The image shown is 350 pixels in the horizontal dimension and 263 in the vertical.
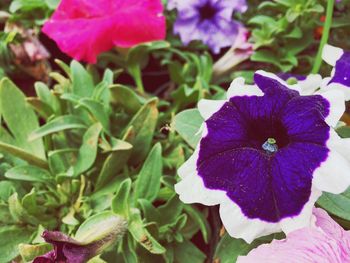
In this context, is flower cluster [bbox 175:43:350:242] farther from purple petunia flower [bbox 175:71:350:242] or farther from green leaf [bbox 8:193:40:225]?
green leaf [bbox 8:193:40:225]

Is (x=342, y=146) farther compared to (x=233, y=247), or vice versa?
(x=233, y=247)

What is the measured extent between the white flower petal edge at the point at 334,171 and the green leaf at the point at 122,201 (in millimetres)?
247

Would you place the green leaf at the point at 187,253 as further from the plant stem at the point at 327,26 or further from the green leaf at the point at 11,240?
the plant stem at the point at 327,26

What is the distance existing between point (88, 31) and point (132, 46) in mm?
88

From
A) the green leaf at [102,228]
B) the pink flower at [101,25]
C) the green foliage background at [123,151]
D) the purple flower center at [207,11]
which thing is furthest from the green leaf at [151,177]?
the purple flower center at [207,11]

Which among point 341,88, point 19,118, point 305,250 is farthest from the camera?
point 19,118

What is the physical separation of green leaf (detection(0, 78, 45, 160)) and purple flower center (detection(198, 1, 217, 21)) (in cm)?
35

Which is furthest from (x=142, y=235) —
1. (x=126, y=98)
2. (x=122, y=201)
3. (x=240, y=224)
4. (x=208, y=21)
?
(x=208, y=21)

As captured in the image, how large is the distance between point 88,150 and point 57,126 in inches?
2.2

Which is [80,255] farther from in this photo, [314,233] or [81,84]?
[81,84]

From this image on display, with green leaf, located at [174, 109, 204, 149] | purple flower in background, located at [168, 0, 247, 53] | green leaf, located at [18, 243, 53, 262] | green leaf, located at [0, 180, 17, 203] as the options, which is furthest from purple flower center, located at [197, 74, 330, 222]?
purple flower in background, located at [168, 0, 247, 53]

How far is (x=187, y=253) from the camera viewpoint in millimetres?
819

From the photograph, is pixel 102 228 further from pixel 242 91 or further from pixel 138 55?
pixel 138 55

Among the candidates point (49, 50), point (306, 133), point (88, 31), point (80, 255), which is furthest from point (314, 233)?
point (49, 50)
